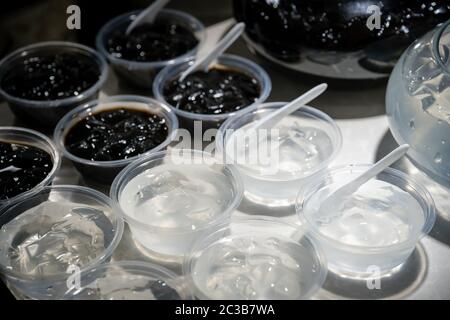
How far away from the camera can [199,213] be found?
4.08ft

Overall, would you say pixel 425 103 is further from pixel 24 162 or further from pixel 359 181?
pixel 24 162

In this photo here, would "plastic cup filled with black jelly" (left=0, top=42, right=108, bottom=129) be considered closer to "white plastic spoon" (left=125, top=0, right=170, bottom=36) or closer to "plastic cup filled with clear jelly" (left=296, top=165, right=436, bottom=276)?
"white plastic spoon" (left=125, top=0, right=170, bottom=36)

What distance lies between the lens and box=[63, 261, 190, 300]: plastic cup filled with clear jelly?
1.12 metres

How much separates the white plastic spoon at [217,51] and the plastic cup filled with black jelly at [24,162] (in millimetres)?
389

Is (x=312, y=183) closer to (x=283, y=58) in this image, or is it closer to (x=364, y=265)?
(x=364, y=265)

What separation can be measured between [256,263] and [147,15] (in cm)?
87

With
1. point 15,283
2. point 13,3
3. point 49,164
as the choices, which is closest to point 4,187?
point 49,164

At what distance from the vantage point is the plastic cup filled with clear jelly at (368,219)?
1.14 meters

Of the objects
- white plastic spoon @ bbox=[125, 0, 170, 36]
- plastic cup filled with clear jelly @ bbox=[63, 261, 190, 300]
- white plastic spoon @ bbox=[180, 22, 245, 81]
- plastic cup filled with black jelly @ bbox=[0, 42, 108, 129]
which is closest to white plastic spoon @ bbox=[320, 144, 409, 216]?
plastic cup filled with clear jelly @ bbox=[63, 261, 190, 300]

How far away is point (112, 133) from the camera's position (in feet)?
4.66

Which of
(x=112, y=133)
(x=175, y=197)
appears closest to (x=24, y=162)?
(x=112, y=133)

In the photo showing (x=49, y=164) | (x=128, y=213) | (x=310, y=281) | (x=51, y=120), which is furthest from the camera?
(x=51, y=120)

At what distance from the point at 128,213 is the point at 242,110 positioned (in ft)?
1.25

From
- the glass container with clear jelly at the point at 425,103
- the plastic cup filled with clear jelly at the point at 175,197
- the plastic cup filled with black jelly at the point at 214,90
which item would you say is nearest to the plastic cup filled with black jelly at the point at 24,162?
the plastic cup filled with clear jelly at the point at 175,197
